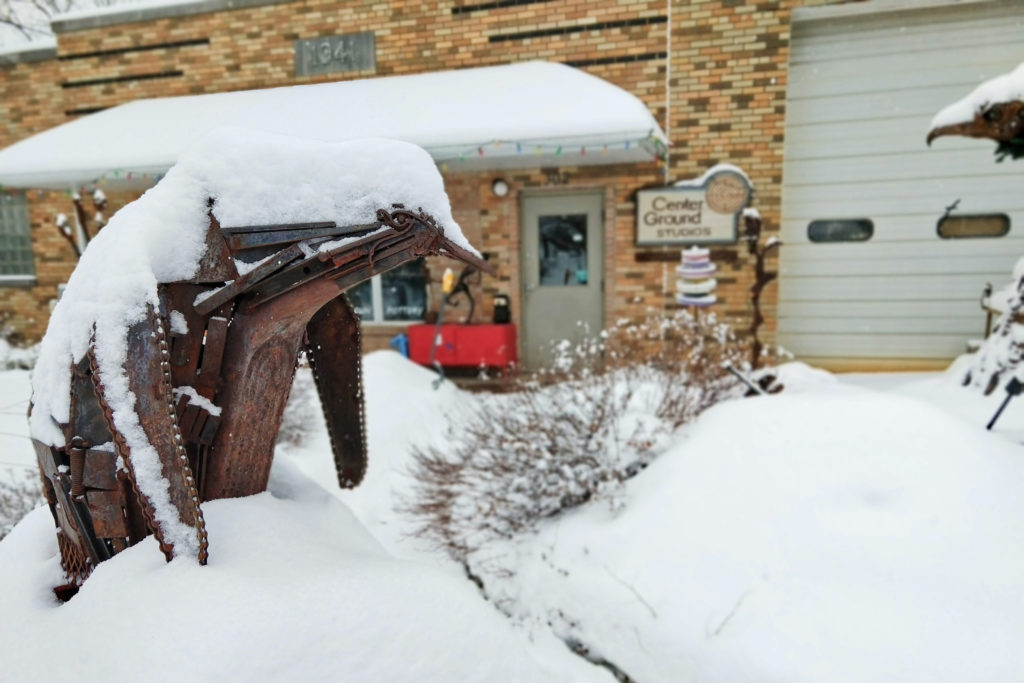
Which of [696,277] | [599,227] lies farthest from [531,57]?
[696,277]

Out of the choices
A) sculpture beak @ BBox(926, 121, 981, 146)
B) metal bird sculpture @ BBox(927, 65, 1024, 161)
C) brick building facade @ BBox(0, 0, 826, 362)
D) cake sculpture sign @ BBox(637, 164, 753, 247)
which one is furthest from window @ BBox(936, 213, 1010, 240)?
sculpture beak @ BBox(926, 121, 981, 146)

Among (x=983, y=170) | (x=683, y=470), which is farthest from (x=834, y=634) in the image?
(x=983, y=170)

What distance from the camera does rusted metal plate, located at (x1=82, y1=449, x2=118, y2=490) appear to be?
1.41m

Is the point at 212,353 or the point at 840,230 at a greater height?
the point at 840,230

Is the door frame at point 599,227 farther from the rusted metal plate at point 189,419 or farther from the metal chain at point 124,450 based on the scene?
the metal chain at point 124,450

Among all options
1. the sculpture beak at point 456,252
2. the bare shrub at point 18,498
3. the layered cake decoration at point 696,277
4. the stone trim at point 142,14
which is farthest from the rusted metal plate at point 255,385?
the stone trim at point 142,14

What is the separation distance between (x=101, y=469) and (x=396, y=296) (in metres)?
6.38

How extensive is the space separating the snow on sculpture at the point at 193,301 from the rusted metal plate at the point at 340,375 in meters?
0.26

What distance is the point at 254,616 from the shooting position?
1.24m

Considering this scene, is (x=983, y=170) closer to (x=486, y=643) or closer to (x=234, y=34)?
(x=486, y=643)

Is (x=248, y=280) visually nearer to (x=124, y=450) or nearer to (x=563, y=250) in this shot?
(x=124, y=450)

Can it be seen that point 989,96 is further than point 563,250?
No

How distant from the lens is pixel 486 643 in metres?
1.49

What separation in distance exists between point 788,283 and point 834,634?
17.9 ft
